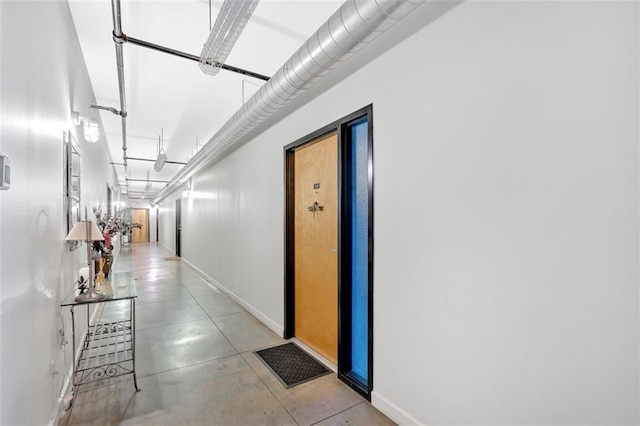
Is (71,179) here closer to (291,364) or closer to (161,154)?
(291,364)

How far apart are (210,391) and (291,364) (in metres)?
0.77

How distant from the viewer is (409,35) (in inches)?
75.6

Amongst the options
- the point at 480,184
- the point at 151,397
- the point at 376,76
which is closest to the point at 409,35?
the point at 376,76

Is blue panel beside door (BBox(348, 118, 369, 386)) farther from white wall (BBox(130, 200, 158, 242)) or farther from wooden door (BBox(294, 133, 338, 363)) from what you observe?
white wall (BBox(130, 200, 158, 242))

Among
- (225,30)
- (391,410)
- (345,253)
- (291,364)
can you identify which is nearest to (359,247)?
(345,253)

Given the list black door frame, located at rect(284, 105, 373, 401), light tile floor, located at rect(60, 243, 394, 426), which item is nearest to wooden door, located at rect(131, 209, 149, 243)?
light tile floor, located at rect(60, 243, 394, 426)

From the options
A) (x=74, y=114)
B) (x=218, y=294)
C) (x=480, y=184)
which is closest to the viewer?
(x=480, y=184)

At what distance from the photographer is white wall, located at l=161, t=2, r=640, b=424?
111cm

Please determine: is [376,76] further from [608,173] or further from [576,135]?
[608,173]

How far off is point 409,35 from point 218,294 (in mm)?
5002

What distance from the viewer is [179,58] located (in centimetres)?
273

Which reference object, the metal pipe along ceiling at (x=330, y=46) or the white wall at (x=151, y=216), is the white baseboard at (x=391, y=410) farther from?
the white wall at (x=151, y=216)

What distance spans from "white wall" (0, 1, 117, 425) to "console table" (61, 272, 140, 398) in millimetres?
198

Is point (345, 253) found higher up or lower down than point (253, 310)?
higher up
